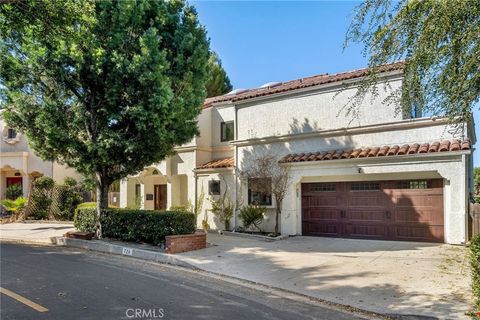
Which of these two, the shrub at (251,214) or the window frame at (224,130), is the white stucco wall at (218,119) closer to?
the window frame at (224,130)

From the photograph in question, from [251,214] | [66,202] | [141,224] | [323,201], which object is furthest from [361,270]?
[66,202]

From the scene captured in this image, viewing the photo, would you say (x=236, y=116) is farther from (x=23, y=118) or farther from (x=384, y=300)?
(x=384, y=300)

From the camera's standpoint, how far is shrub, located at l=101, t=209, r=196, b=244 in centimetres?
1260

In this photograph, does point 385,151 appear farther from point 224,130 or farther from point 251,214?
point 224,130

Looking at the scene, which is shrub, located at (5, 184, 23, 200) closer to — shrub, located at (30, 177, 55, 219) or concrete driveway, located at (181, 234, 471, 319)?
shrub, located at (30, 177, 55, 219)

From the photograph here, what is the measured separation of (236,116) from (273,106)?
2.08 meters

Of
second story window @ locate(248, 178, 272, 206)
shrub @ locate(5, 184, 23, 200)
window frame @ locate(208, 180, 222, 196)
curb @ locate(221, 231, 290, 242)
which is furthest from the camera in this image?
shrub @ locate(5, 184, 23, 200)

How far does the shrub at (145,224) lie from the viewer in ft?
41.3

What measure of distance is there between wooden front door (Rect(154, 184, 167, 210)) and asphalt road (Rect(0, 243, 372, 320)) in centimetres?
1241

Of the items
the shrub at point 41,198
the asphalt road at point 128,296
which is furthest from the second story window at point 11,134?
the asphalt road at point 128,296

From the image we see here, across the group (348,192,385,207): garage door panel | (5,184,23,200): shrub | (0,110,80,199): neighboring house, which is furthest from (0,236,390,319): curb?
(5,184,23,200): shrub

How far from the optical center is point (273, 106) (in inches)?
676

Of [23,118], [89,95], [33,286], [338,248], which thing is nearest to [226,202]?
[338,248]

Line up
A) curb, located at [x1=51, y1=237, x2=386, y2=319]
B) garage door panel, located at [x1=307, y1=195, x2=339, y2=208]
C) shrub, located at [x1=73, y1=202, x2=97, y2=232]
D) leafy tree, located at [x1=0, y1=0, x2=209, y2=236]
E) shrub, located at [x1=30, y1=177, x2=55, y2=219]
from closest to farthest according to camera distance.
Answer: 1. curb, located at [x1=51, y1=237, x2=386, y2=319]
2. leafy tree, located at [x1=0, y1=0, x2=209, y2=236]
3. shrub, located at [x1=73, y1=202, x2=97, y2=232]
4. garage door panel, located at [x1=307, y1=195, x2=339, y2=208]
5. shrub, located at [x1=30, y1=177, x2=55, y2=219]
